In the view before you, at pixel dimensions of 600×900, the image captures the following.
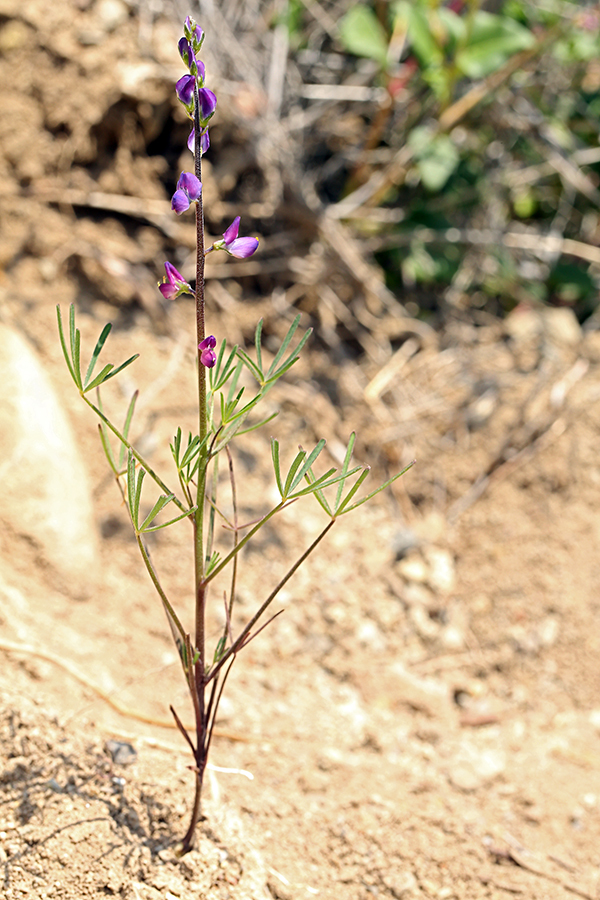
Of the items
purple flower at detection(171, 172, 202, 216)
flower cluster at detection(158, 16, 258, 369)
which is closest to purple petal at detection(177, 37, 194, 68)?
flower cluster at detection(158, 16, 258, 369)

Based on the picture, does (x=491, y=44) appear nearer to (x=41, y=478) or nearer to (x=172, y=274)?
(x=41, y=478)

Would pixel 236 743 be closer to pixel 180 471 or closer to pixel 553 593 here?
pixel 180 471

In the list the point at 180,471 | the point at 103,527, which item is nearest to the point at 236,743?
the point at 103,527

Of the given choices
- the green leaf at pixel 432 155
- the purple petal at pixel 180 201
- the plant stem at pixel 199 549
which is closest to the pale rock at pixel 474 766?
the plant stem at pixel 199 549

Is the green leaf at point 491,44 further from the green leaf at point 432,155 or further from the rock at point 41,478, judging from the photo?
the rock at point 41,478

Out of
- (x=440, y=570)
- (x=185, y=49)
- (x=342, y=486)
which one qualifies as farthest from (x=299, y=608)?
(x=185, y=49)

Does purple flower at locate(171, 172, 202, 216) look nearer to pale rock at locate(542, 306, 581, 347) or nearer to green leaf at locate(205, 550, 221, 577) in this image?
green leaf at locate(205, 550, 221, 577)
